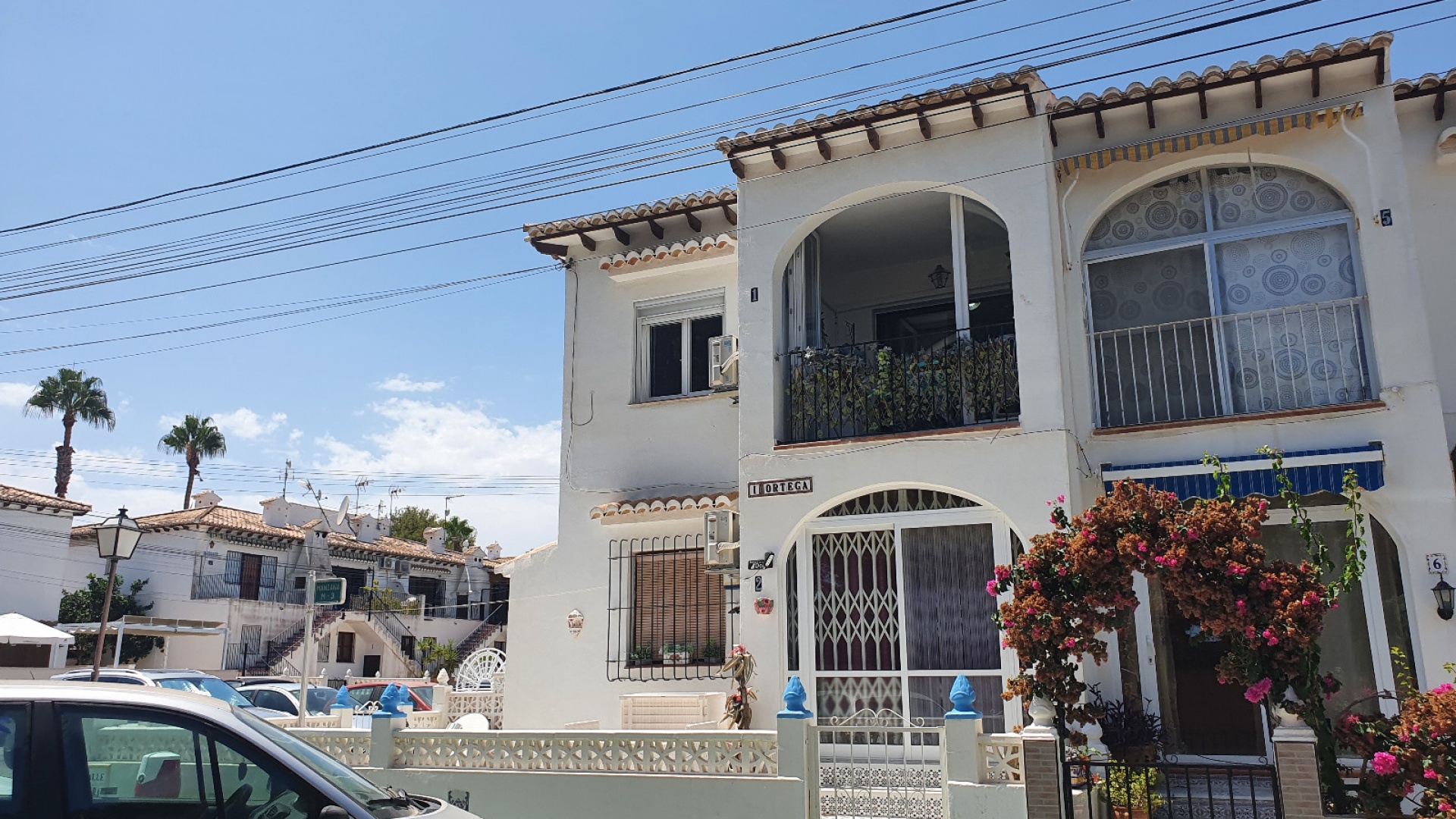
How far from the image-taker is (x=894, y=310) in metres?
15.1

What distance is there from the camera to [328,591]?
1224 centimetres

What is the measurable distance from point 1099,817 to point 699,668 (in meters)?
5.74

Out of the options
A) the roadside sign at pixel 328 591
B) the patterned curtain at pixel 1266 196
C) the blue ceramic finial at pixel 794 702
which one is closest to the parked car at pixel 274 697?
the roadside sign at pixel 328 591

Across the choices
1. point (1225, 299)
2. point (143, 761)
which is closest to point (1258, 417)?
point (1225, 299)

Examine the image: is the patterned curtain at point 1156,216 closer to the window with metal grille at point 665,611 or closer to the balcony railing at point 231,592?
the window with metal grille at point 665,611

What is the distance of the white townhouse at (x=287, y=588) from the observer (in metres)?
38.8

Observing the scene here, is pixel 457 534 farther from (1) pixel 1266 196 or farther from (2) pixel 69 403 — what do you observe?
(1) pixel 1266 196

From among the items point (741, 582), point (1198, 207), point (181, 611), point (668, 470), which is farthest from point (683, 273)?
point (181, 611)

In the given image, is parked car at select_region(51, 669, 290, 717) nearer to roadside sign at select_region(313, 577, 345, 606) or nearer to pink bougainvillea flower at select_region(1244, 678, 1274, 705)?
roadside sign at select_region(313, 577, 345, 606)

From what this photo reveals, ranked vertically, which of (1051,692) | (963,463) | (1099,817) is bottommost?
(1099,817)

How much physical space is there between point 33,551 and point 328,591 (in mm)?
29056

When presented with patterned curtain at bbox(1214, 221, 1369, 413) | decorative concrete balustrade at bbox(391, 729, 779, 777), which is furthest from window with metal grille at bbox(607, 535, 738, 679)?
patterned curtain at bbox(1214, 221, 1369, 413)

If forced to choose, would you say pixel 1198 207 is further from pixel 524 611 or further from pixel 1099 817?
pixel 524 611

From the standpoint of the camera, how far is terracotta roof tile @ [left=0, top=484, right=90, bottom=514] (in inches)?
1331
